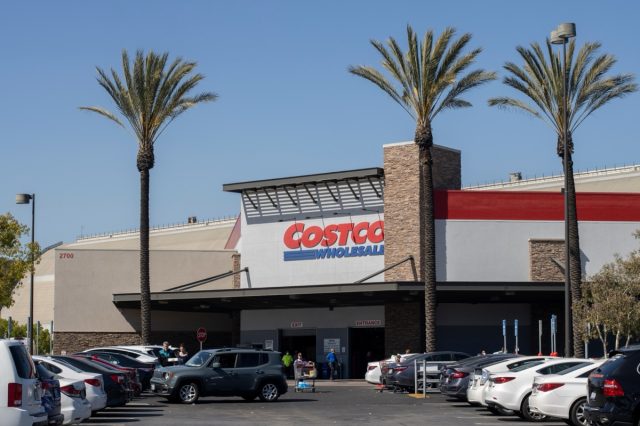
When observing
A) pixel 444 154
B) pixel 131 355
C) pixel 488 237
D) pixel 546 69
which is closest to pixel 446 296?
pixel 488 237

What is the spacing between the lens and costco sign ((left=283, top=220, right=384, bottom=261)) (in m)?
52.1

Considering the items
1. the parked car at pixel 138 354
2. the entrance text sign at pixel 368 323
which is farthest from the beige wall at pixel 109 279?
the parked car at pixel 138 354

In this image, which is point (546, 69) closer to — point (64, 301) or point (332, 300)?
point (332, 300)

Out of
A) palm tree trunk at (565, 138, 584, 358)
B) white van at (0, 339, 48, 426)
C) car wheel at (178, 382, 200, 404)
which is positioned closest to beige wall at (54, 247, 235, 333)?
palm tree trunk at (565, 138, 584, 358)

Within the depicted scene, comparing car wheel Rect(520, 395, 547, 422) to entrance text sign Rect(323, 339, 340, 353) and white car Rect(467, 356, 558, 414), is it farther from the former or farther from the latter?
entrance text sign Rect(323, 339, 340, 353)

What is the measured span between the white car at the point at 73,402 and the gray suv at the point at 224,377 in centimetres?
916

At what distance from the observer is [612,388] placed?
17875mm

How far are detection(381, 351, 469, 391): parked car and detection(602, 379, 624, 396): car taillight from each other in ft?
65.6

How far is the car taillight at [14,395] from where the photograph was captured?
15000 mm

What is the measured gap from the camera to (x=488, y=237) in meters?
50.1

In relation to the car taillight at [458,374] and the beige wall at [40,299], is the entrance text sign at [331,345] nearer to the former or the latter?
the car taillight at [458,374]

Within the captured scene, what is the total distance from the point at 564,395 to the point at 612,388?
4.61 m

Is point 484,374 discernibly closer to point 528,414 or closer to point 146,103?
point 528,414

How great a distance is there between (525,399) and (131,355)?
17114 mm
